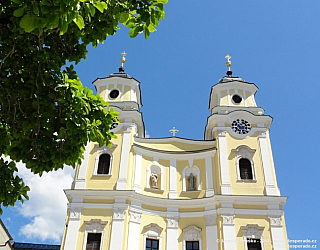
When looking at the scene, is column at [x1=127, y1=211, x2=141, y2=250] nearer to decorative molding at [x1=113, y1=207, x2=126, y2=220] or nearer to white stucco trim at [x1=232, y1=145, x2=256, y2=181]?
decorative molding at [x1=113, y1=207, x2=126, y2=220]

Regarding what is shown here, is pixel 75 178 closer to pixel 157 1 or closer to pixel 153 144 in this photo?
pixel 153 144

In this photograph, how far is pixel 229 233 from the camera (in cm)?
1734

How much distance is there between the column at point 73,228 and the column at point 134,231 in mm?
2722

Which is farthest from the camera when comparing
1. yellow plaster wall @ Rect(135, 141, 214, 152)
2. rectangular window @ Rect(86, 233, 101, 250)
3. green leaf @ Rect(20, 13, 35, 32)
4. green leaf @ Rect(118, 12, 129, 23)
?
yellow plaster wall @ Rect(135, 141, 214, 152)

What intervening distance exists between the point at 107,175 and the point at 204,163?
19.2 ft

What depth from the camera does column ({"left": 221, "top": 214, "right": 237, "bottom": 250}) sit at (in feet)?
55.6

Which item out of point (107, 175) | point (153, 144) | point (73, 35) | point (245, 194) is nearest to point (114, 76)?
point (153, 144)

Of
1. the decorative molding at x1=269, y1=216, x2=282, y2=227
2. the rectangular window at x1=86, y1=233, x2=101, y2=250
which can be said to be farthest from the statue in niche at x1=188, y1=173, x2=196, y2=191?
the rectangular window at x1=86, y1=233, x2=101, y2=250

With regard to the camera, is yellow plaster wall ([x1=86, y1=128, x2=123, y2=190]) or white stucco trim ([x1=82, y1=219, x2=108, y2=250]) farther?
yellow plaster wall ([x1=86, y1=128, x2=123, y2=190])

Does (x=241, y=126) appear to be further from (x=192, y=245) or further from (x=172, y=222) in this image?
(x=192, y=245)

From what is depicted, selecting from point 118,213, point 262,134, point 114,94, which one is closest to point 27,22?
point 118,213

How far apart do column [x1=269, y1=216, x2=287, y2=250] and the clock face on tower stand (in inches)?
219

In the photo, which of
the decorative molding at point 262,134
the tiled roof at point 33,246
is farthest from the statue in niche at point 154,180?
the tiled roof at point 33,246

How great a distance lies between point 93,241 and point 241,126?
36.4 ft
